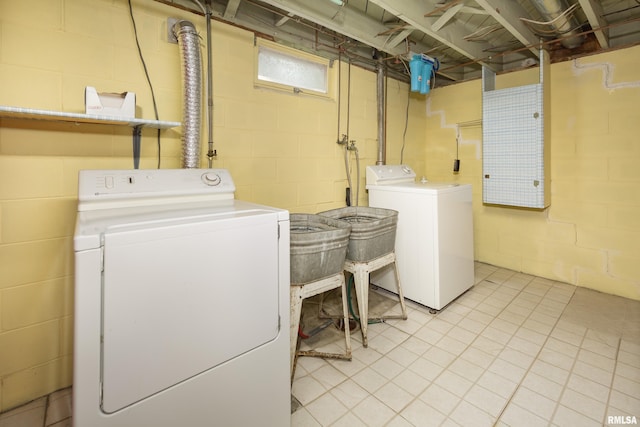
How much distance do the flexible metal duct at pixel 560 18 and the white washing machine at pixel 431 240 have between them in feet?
4.48

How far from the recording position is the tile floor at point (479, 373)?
150cm

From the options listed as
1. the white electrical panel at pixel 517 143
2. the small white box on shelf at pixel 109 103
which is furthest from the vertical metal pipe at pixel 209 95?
the white electrical panel at pixel 517 143

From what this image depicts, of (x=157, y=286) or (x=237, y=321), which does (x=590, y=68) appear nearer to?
(x=237, y=321)

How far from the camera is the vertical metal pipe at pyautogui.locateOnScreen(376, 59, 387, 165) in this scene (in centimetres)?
307

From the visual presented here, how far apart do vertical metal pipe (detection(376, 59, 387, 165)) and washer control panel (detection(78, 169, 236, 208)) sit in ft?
6.01

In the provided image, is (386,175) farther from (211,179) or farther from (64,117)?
(64,117)

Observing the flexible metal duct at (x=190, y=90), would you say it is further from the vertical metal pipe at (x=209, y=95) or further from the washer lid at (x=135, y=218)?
the washer lid at (x=135, y=218)

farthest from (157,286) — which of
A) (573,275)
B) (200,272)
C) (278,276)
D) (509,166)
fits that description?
(573,275)

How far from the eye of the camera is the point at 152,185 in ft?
5.05

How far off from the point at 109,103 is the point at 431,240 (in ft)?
7.51

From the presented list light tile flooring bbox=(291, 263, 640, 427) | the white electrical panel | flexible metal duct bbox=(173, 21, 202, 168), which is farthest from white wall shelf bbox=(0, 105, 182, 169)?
the white electrical panel

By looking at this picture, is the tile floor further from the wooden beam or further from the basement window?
the wooden beam

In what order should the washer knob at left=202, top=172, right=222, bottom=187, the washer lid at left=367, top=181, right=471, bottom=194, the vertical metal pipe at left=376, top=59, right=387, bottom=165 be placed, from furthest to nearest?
the vertical metal pipe at left=376, top=59, right=387, bottom=165 < the washer lid at left=367, top=181, right=471, bottom=194 < the washer knob at left=202, top=172, right=222, bottom=187

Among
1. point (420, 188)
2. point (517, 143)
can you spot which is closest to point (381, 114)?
point (420, 188)
